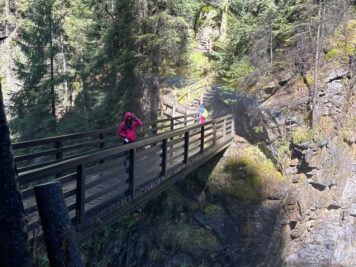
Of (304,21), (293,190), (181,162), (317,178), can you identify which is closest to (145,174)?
(181,162)

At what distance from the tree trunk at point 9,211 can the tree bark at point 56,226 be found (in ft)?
0.44

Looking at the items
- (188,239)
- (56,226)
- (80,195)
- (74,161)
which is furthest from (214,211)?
(56,226)

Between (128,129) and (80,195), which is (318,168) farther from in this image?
(80,195)

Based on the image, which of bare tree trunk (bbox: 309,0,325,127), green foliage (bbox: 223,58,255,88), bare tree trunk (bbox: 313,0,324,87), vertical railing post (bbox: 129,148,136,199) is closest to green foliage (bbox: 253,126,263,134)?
bare tree trunk (bbox: 309,0,325,127)

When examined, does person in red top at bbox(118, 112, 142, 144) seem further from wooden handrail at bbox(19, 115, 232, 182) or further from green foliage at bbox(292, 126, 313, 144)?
green foliage at bbox(292, 126, 313, 144)

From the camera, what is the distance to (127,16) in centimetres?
1645

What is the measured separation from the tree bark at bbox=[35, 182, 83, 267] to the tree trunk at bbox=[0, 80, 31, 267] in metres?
0.14

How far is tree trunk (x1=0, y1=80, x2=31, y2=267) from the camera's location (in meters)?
2.18

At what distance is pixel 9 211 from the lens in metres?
2.19

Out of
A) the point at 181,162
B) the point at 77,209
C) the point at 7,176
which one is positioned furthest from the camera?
the point at 181,162

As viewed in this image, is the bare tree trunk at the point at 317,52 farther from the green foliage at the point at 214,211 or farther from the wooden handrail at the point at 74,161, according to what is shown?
the wooden handrail at the point at 74,161

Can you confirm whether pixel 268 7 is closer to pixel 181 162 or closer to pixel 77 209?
pixel 181 162

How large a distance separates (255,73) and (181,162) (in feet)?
27.2

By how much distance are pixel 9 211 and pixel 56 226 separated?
31cm
